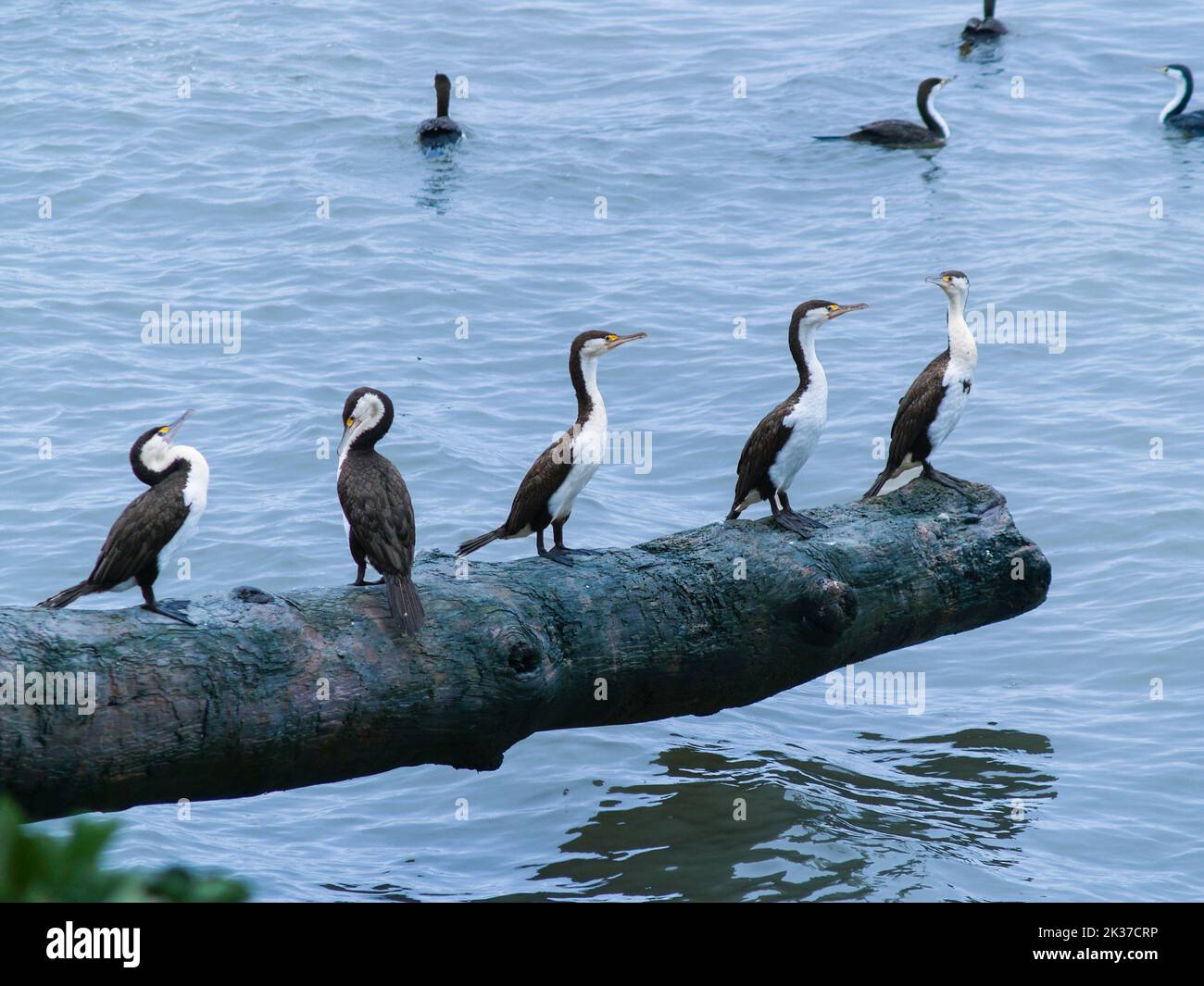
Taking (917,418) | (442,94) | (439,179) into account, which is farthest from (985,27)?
(917,418)

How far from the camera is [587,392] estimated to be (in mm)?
7172

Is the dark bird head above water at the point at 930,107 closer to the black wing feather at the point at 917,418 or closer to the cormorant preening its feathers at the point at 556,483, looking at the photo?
the black wing feather at the point at 917,418

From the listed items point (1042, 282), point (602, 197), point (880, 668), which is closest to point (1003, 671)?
point (880, 668)

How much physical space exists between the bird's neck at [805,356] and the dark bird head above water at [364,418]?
2141mm

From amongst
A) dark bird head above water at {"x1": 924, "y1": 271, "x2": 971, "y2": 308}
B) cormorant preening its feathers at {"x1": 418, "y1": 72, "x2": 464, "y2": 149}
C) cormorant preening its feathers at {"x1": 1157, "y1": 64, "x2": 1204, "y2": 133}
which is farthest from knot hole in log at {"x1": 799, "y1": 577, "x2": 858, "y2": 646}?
cormorant preening its feathers at {"x1": 1157, "y1": 64, "x2": 1204, "y2": 133}

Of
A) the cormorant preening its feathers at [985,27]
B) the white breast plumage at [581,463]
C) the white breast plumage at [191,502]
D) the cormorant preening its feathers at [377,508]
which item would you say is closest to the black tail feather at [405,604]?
the cormorant preening its feathers at [377,508]

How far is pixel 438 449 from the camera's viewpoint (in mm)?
11453

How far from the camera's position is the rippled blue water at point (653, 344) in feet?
23.0

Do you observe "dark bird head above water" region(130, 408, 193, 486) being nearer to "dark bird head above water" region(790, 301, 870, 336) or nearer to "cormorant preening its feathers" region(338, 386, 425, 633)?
"cormorant preening its feathers" region(338, 386, 425, 633)

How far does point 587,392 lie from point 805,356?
3.78ft

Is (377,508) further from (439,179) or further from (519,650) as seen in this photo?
(439,179)

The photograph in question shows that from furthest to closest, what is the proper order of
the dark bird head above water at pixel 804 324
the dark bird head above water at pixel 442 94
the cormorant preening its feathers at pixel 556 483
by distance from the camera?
the dark bird head above water at pixel 442 94 → the dark bird head above water at pixel 804 324 → the cormorant preening its feathers at pixel 556 483

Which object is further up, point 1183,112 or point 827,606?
point 1183,112

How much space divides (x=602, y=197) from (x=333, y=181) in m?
3.17
